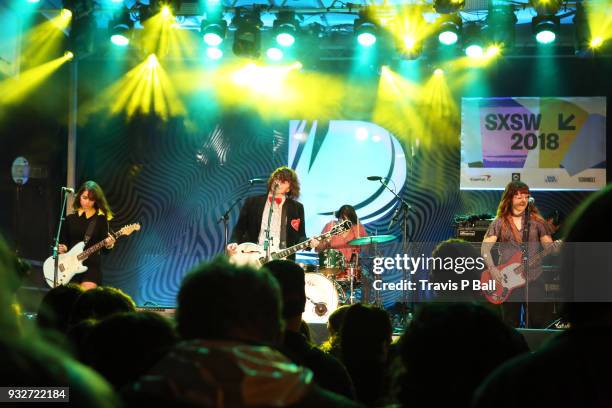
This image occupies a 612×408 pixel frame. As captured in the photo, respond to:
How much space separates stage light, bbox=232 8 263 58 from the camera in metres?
9.58

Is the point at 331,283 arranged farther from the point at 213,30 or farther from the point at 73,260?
the point at 213,30

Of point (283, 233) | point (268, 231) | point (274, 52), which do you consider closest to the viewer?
point (268, 231)

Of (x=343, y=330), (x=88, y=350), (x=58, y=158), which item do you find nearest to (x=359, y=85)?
(x=58, y=158)

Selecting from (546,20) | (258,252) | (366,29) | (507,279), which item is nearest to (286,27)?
(366,29)

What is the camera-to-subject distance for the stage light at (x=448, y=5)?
8445 millimetres

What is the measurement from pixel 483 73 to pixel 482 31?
1837mm

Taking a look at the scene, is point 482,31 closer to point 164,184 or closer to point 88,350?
point 164,184

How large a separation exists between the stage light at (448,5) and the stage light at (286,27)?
2115mm

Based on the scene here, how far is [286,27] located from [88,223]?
3.84m

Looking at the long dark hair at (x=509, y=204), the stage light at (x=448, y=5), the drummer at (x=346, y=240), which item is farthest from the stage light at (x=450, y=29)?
the drummer at (x=346, y=240)

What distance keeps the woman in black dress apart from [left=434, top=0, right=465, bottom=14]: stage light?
4848 mm

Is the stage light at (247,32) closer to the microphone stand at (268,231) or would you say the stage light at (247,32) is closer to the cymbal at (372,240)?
the microphone stand at (268,231)

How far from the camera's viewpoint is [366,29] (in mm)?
9352

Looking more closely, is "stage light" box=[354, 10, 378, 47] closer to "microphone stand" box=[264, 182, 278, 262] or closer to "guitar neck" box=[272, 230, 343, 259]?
"microphone stand" box=[264, 182, 278, 262]
